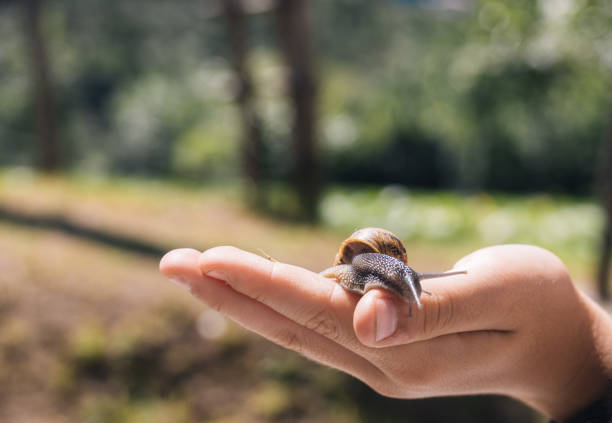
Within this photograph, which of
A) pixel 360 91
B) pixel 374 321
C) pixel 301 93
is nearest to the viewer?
pixel 374 321

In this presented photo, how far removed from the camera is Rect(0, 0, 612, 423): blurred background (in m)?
4.45

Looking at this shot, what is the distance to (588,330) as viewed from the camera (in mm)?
1918

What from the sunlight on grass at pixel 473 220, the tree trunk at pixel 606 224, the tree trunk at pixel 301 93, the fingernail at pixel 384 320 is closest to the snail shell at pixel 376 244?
the fingernail at pixel 384 320

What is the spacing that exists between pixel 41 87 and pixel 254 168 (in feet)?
22.1

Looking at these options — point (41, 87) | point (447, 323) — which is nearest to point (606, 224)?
point (447, 323)

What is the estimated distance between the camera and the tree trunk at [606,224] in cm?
563

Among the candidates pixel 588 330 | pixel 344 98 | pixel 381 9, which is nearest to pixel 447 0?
pixel 344 98

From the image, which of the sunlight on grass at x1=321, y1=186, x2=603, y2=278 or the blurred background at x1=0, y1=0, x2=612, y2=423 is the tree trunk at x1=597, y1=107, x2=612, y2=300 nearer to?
the blurred background at x1=0, y1=0, x2=612, y2=423

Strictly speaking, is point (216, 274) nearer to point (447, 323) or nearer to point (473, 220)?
point (447, 323)

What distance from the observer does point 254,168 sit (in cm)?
853

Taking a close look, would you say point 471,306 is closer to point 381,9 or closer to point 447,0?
point 447,0

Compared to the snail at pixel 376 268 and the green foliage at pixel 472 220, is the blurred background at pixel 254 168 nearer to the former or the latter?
the green foliage at pixel 472 220

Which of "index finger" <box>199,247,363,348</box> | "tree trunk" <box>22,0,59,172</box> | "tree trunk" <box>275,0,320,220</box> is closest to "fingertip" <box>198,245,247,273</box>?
"index finger" <box>199,247,363,348</box>

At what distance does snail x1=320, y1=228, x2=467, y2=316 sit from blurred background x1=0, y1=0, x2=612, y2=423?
8.89 ft
